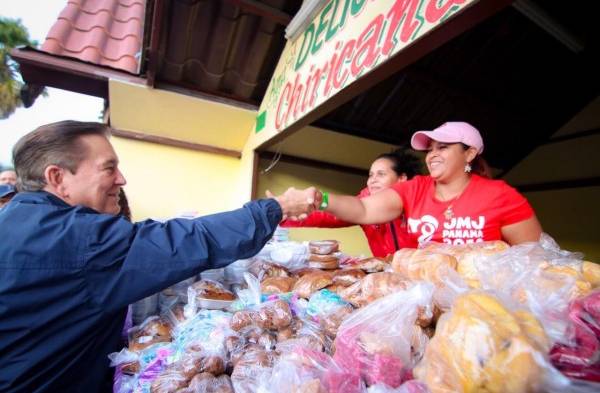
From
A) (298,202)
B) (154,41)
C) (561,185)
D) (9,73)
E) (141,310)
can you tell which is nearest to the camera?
(141,310)

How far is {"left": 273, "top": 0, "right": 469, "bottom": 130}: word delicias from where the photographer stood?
1.52 metres

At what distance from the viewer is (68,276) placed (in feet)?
3.21

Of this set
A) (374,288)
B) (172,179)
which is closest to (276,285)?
(374,288)

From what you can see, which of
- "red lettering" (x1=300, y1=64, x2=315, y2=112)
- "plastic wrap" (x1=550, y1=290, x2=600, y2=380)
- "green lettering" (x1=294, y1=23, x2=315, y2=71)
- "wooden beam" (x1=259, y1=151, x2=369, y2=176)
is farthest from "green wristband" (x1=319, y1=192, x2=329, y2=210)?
"wooden beam" (x1=259, y1=151, x2=369, y2=176)

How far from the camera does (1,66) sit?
56.4 feet

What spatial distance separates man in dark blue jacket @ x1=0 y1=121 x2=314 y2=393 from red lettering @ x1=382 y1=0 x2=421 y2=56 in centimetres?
120

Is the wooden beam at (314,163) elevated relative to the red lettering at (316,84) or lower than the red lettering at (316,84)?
lower

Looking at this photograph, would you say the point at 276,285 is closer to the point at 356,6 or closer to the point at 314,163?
the point at 356,6

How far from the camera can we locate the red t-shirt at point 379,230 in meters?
2.40

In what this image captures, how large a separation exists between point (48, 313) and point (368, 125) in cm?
386

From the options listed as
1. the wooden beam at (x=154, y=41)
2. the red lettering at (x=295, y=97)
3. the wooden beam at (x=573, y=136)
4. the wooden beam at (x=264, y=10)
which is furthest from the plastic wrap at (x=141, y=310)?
the wooden beam at (x=573, y=136)

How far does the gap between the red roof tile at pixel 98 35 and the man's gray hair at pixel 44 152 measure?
232 centimetres

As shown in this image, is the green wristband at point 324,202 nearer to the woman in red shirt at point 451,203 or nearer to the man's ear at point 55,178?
the woman in red shirt at point 451,203

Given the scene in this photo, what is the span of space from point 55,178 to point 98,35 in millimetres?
3176
